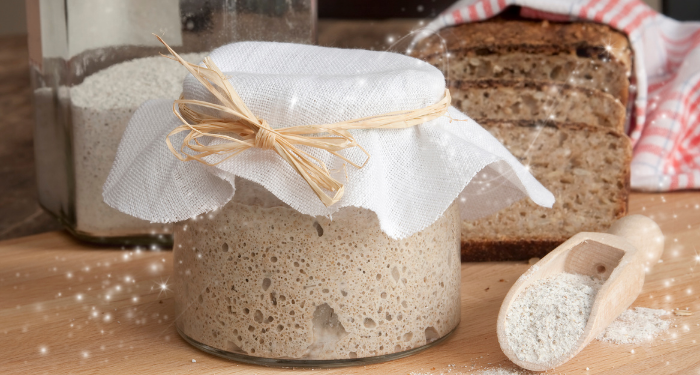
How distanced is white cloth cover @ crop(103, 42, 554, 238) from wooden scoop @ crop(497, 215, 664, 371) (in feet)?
0.34

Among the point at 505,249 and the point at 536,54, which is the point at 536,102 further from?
the point at 505,249

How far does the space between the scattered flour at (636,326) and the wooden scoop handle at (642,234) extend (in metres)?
0.07

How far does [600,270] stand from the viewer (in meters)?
0.78

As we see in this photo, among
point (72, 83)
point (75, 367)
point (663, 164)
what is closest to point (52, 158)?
point (72, 83)

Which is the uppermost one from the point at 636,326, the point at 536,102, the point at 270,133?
the point at 270,133

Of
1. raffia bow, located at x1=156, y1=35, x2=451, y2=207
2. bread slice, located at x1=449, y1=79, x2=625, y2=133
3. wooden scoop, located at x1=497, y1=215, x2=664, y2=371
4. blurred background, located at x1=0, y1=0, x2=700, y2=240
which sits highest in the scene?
raffia bow, located at x1=156, y1=35, x2=451, y2=207

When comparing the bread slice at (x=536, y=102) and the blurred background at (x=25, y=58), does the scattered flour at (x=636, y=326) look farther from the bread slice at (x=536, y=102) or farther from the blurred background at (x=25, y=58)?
the blurred background at (x=25, y=58)

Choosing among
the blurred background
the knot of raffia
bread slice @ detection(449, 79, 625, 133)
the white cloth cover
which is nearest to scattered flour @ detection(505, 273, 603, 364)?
the white cloth cover

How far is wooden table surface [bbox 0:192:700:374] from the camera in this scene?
708 millimetres

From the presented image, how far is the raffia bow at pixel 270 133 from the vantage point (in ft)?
2.02

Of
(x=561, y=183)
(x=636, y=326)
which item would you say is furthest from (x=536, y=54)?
(x=636, y=326)

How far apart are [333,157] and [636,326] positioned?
38 cm

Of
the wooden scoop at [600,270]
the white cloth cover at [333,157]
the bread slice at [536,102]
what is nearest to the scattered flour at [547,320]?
the wooden scoop at [600,270]

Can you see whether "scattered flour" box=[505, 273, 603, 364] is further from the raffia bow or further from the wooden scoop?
the raffia bow
